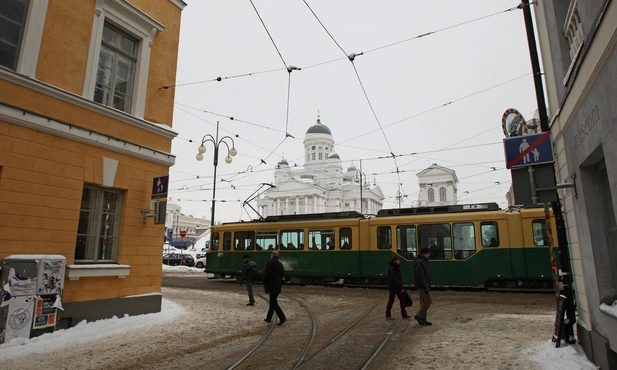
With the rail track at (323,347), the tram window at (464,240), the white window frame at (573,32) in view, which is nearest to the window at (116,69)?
the rail track at (323,347)

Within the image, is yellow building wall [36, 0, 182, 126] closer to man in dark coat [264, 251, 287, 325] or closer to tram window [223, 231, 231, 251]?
man in dark coat [264, 251, 287, 325]

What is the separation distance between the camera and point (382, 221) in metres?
16.1

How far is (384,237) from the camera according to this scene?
15930 mm

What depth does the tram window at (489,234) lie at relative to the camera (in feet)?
46.1

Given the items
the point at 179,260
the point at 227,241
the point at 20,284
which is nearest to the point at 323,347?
the point at 20,284

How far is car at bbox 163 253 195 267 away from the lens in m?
37.7

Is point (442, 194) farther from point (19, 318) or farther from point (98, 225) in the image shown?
point (19, 318)

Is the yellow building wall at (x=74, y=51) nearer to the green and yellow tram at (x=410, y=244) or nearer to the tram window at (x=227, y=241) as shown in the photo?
the green and yellow tram at (x=410, y=244)

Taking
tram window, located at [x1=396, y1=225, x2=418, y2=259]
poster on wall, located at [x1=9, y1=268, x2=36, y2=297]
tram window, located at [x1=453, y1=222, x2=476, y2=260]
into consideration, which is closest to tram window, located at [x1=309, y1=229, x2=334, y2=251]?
tram window, located at [x1=396, y1=225, x2=418, y2=259]

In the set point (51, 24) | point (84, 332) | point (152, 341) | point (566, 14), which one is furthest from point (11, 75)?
point (566, 14)

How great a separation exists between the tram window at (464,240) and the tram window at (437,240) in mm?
246

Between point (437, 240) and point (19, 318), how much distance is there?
12795 mm

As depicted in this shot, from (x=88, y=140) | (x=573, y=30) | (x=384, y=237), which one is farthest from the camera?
(x=384, y=237)

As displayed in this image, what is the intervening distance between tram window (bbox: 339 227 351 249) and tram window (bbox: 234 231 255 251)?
4.64m
